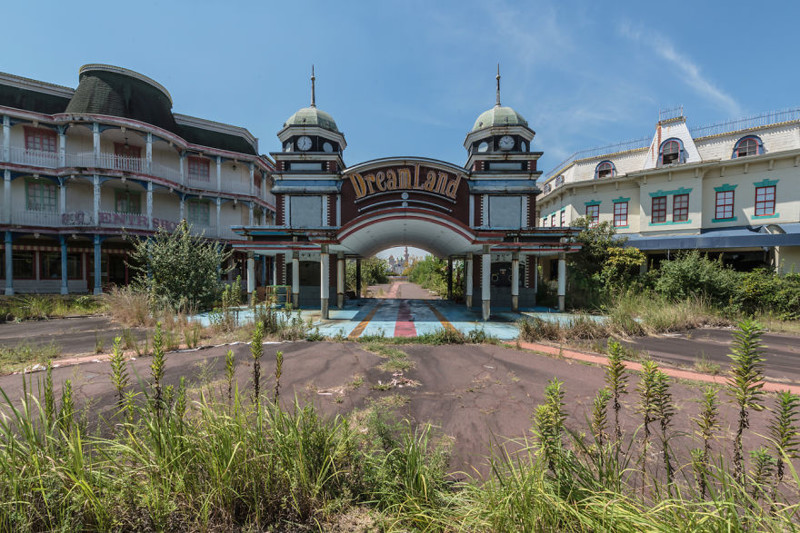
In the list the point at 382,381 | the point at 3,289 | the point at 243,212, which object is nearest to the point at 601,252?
the point at 382,381

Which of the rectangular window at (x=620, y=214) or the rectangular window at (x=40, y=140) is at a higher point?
the rectangular window at (x=40, y=140)

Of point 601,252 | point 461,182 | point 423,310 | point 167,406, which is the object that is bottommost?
point 423,310

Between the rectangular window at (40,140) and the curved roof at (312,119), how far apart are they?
14622 millimetres

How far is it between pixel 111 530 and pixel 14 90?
3073 centimetres

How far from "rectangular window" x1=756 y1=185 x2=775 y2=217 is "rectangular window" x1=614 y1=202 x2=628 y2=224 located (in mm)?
6676

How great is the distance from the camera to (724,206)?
1925cm

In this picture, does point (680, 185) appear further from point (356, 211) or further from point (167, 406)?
point (167, 406)

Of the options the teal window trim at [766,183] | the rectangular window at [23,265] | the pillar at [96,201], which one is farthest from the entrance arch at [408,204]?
the rectangular window at [23,265]

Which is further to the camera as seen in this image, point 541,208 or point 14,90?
point 541,208

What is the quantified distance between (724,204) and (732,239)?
4026 millimetres

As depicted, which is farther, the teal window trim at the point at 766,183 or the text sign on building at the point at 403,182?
the teal window trim at the point at 766,183

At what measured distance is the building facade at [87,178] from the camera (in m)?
17.9

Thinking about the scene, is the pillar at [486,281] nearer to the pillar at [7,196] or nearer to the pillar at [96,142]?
the pillar at [96,142]

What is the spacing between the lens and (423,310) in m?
15.8
